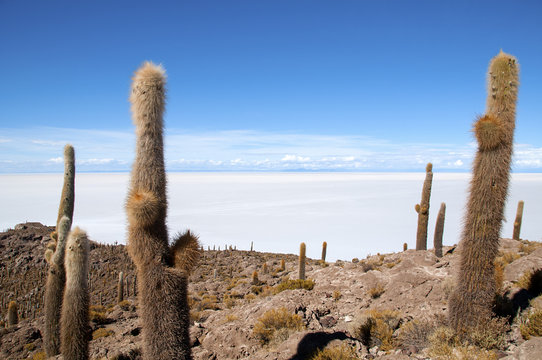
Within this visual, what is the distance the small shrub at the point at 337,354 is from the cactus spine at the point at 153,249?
230 cm

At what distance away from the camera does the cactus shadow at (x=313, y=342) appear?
664cm

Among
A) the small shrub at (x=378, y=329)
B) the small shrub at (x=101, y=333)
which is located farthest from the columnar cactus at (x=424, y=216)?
the small shrub at (x=101, y=333)

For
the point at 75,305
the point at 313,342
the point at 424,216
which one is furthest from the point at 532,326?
the point at 424,216

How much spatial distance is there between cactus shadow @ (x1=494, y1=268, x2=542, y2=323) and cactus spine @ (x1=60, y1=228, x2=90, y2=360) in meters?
8.36

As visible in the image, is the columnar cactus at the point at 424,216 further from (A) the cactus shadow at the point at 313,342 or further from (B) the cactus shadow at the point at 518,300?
(A) the cactus shadow at the point at 313,342

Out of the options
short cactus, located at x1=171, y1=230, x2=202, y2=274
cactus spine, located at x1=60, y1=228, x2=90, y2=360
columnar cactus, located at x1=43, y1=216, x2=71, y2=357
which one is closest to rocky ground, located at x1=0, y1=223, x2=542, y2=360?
columnar cactus, located at x1=43, y1=216, x2=71, y2=357

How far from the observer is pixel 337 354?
6062 millimetres

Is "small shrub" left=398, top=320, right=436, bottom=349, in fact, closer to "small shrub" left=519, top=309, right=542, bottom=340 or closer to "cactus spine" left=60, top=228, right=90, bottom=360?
"small shrub" left=519, top=309, right=542, bottom=340

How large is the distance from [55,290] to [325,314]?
24.4 feet

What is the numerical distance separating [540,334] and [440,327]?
5.09ft

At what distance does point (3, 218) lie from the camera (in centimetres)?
4794

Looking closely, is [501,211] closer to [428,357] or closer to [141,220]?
[428,357]

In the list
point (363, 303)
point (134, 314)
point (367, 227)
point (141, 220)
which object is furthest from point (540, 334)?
point (367, 227)

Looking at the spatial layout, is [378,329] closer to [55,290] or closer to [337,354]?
[337,354]
